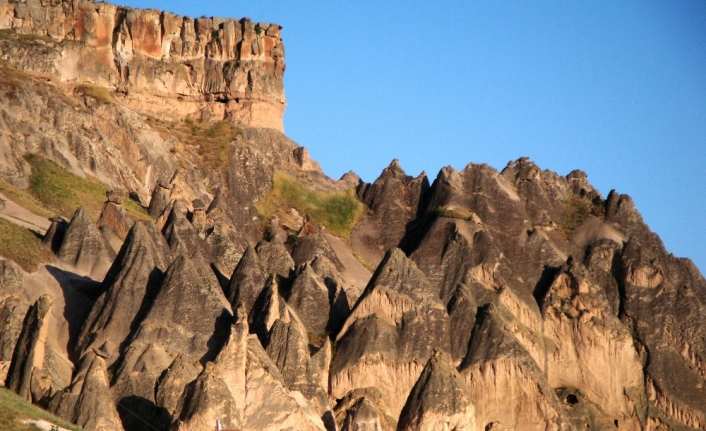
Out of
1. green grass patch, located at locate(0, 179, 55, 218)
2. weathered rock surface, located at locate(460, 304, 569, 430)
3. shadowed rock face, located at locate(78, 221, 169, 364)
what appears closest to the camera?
shadowed rock face, located at locate(78, 221, 169, 364)

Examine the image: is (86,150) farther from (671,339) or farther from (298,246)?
(671,339)

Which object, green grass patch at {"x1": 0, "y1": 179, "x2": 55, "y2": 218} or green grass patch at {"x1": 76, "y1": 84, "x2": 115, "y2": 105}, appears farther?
green grass patch at {"x1": 76, "y1": 84, "x2": 115, "y2": 105}

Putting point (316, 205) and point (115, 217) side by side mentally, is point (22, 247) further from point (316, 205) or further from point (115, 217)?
point (316, 205)

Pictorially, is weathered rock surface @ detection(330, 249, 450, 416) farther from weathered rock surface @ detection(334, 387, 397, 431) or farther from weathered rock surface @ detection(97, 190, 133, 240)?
weathered rock surface @ detection(97, 190, 133, 240)

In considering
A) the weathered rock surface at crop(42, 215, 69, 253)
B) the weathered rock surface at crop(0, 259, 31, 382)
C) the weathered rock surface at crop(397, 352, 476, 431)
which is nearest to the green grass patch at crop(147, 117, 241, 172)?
the weathered rock surface at crop(42, 215, 69, 253)

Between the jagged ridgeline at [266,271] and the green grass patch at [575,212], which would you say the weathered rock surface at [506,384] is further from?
the green grass patch at [575,212]

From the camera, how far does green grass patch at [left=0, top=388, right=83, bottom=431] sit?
3653 cm

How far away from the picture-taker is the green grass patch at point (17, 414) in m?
36.5

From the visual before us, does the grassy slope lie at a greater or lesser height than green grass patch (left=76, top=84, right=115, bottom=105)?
→ lesser

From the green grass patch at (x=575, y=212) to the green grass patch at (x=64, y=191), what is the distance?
2161cm

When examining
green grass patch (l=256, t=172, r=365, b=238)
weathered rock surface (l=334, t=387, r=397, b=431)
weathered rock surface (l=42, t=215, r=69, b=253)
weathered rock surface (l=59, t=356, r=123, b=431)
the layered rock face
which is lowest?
weathered rock surface (l=59, t=356, r=123, b=431)

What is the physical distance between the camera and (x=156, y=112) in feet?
287

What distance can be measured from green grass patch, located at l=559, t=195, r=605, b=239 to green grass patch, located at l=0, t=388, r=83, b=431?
4240 centimetres

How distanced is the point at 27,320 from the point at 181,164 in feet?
111
